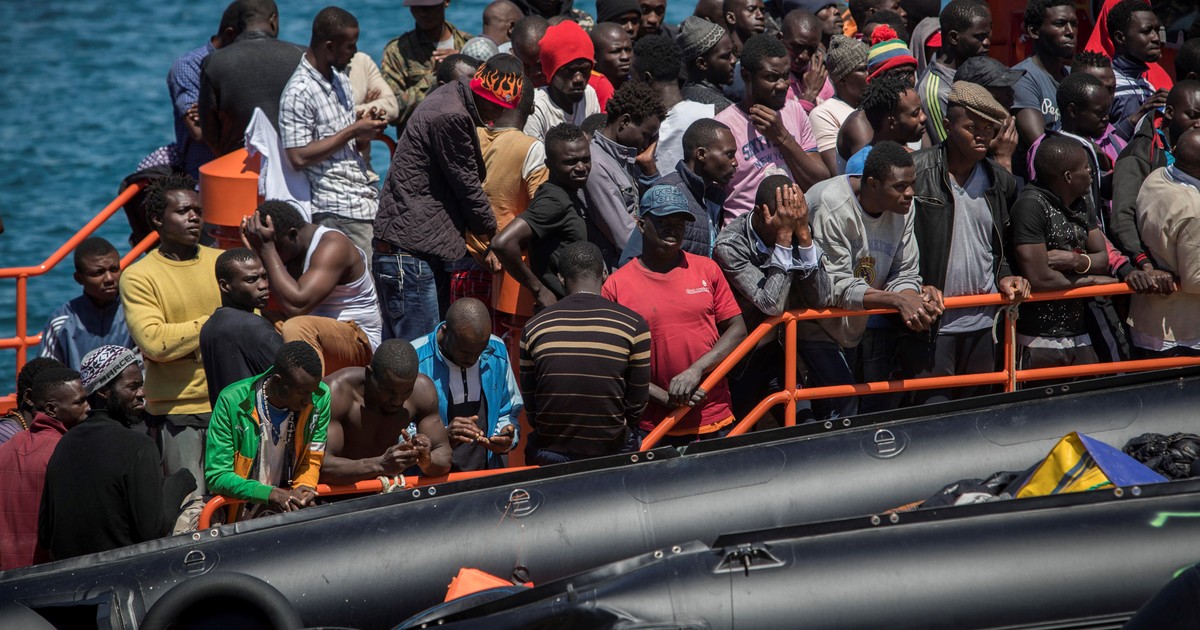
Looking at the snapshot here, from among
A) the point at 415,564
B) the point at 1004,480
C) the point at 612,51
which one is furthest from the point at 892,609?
the point at 612,51

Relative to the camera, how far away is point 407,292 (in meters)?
7.96

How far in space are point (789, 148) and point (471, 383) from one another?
7.99 feet

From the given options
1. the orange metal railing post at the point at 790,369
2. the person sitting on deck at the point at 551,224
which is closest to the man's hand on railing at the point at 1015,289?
the orange metal railing post at the point at 790,369

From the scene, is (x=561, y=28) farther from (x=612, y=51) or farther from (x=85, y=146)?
(x=85, y=146)

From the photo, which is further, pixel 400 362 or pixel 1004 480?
pixel 400 362

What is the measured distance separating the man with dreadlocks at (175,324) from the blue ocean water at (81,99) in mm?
14747

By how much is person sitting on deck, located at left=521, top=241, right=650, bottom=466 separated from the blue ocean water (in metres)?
16.5

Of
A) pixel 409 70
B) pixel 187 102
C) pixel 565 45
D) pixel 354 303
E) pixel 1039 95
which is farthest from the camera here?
pixel 409 70

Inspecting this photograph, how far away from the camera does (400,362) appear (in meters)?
6.45

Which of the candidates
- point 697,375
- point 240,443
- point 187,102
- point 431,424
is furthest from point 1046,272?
point 187,102

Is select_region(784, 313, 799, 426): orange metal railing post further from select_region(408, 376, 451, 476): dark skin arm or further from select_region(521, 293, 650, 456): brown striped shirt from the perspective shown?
select_region(408, 376, 451, 476): dark skin arm

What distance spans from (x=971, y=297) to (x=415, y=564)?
125 inches

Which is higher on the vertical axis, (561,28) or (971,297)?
(561,28)

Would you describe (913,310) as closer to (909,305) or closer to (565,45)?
(909,305)
